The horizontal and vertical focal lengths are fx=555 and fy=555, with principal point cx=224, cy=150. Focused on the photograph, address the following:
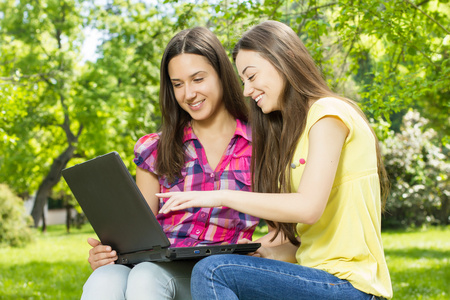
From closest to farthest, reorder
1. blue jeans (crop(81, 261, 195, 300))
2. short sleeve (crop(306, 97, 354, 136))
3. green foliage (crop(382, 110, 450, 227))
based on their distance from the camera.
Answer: short sleeve (crop(306, 97, 354, 136)) → blue jeans (crop(81, 261, 195, 300)) → green foliage (crop(382, 110, 450, 227))

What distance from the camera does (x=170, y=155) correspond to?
286 cm

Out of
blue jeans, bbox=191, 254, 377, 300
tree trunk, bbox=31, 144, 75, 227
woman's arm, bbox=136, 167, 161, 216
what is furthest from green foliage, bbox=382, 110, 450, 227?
blue jeans, bbox=191, 254, 377, 300

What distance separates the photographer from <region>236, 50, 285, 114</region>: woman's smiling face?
2180mm

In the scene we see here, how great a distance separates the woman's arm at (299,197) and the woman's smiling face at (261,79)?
32 centimetres

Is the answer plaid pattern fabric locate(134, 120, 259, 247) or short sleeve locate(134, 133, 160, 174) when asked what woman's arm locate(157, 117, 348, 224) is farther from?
short sleeve locate(134, 133, 160, 174)

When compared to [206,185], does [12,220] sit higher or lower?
lower

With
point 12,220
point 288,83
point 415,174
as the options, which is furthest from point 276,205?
point 415,174

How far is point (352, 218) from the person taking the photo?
2.04m

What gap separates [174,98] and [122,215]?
0.91 m

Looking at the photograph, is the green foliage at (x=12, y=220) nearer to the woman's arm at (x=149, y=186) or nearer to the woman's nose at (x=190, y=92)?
the woman's arm at (x=149, y=186)

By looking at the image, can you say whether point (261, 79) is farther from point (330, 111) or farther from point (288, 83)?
point (330, 111)

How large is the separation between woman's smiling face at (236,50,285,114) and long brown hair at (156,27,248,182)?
60 centimetres

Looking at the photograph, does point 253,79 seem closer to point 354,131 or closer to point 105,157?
point 354,131

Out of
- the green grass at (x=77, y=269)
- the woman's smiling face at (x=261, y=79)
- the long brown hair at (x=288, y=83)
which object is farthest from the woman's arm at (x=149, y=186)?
the green grass at (x=77, y=269)
